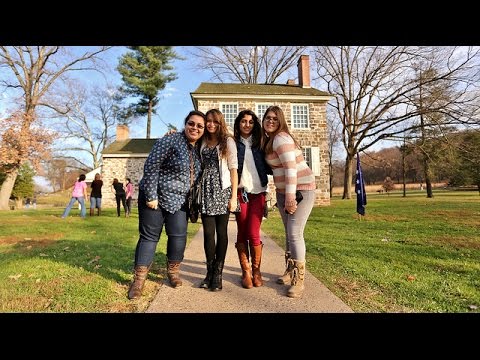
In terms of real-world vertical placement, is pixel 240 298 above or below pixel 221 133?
below

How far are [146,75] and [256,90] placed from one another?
17.8 m

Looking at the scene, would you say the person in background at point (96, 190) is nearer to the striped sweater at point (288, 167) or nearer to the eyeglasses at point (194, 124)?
the eyeglasses at point (194, 124)

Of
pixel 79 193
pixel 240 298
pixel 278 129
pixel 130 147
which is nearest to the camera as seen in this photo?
pixel 240 298

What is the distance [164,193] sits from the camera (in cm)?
266

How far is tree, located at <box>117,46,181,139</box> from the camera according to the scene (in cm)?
2895

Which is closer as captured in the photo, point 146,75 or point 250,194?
point 250,194

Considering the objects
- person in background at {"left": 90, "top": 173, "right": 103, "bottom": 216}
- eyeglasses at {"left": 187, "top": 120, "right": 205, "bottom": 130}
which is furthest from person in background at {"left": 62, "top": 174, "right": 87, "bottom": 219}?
eyeglasses at {"left": 187, "top": 120, "right": 205, "bottom": 130}

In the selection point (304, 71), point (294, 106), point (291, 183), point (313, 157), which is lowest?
point (291, 183)

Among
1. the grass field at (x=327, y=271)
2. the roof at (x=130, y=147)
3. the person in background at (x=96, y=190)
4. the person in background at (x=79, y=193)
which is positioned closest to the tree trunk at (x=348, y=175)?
the roof at (x=130, y=147)

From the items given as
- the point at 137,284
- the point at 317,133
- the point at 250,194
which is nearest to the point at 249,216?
the point at 250,194

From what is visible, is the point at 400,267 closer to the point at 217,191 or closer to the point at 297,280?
the point at 297,280

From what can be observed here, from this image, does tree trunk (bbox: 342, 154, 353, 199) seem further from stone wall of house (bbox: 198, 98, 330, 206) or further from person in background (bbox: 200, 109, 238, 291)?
person in background (bbox: 200, 109, 238, 291)
